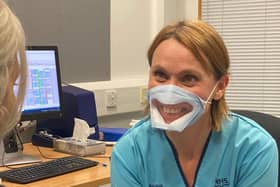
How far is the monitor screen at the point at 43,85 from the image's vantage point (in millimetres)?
2545

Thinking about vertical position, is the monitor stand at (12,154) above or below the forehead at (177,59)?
below

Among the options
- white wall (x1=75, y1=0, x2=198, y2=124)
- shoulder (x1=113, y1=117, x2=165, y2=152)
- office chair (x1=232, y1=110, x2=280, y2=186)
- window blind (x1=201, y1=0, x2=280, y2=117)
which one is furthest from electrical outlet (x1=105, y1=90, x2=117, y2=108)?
shoulder (x1=113, y1=117, x2=165, y2=152)

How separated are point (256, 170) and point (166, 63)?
18.3 inches

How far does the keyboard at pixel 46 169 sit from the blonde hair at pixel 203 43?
783 millimetres

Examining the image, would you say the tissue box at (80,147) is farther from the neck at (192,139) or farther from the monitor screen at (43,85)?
the neck at (192,139)

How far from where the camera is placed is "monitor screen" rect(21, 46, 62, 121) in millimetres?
2545

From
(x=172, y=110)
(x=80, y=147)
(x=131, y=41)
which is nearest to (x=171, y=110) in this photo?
(x=172, y=110)

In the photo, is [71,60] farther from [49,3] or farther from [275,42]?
[275,42]

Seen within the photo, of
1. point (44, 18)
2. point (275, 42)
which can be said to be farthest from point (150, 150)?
point (275, 42)

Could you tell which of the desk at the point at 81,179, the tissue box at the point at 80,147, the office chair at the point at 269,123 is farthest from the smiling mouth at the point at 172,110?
the tissue box at the point at 80,147

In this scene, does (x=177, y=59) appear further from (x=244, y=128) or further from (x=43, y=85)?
(x=43, y=85)

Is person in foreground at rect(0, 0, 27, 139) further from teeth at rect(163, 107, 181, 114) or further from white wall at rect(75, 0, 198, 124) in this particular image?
white wall at rect(75, 0, 198, 124)

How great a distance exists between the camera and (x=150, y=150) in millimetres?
1751

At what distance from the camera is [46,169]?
226 cm
